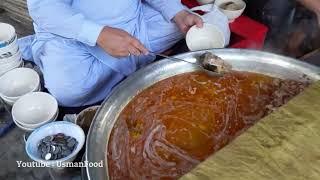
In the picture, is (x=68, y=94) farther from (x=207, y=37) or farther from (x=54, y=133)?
(x=207, y=37)

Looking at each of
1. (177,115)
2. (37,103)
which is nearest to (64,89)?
(37,103)

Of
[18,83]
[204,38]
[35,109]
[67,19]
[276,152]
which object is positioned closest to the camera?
[276,152]

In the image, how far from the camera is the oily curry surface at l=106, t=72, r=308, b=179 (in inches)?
77.7

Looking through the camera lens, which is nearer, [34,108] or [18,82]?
[34,108]

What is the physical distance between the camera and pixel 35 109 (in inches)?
101

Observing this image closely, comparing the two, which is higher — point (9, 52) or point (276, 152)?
point (276, 152)

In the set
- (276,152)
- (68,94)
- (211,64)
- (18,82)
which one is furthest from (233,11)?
(18,82)

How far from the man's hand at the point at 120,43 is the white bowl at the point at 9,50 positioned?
2.87 feet

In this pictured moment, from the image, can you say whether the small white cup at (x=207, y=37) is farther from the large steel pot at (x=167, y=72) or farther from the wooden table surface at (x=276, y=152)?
the wooden table surface at (x=276, y=152)

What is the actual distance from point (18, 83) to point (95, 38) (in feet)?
2.58

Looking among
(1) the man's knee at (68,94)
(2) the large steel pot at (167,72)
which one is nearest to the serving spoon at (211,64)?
(2) the large steel pot at (167,72)

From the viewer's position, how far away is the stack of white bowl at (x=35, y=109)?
252cm

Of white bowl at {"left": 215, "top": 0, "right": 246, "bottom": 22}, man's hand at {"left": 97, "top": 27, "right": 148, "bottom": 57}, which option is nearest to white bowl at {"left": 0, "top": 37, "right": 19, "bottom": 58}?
man's hand at {"left": 97, "top": 27, "right": 148, "bottom": 57}

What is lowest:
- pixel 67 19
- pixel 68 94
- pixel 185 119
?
pixel 68 94
